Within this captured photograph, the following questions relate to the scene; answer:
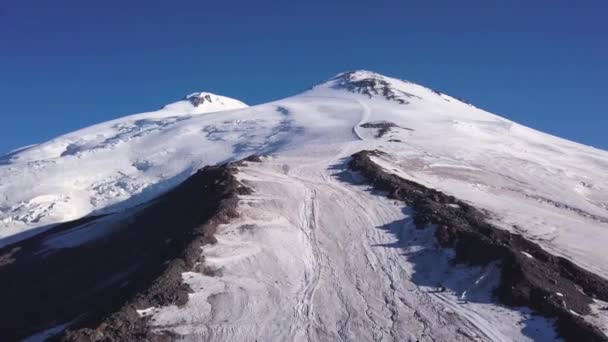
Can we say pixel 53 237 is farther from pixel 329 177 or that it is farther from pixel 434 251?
pixel 434 251

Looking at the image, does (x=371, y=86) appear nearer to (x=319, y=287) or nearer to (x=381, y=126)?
(x=381, y=126)

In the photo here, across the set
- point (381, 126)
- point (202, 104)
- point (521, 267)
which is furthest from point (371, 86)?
point (521, 267)

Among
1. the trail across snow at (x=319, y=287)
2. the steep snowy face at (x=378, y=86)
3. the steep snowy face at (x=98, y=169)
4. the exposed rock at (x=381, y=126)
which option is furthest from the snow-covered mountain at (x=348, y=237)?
the steep snowy face at (x=378, y=86)

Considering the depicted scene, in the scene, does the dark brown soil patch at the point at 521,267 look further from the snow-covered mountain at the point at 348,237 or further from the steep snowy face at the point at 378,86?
the steep snowy face at the point at 378,86

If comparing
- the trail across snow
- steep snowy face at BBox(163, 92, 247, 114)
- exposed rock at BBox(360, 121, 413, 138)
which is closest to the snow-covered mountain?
the trail across snow

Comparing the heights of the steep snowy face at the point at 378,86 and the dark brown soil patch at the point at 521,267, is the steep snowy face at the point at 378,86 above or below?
above

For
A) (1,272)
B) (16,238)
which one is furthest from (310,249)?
(16,238)
